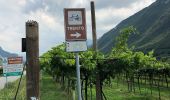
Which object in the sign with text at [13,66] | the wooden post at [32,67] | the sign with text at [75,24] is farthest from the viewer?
the sign with text at [13,66]

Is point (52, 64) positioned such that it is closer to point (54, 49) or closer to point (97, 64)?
point (54, 49)

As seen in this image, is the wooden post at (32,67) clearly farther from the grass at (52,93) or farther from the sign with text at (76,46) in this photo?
the grass at (52,93)

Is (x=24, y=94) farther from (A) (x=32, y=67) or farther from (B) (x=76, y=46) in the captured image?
(B) (x=76, y=46)

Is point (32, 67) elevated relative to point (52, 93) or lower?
elevated

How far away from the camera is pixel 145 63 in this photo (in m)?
17.6

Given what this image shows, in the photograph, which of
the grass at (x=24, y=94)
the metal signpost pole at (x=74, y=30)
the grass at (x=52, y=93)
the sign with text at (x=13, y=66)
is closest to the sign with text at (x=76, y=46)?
the metal signpost pole at (x=74, y=30)

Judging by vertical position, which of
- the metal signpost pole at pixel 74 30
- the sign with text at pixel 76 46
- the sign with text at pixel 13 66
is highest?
the metal signpost pole at pixel 74 30

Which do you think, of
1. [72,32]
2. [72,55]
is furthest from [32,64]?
[72,55]

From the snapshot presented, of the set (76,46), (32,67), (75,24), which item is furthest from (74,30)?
(32,67)

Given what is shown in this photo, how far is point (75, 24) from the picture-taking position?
731cm

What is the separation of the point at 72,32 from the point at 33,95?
148 cm

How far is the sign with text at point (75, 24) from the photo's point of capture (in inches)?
285

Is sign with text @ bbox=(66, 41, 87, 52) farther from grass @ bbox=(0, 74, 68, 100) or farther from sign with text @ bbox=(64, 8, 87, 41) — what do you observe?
grass @ bbox=(0, 74, 68, 100)

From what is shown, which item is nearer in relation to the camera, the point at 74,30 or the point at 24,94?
the point at 74,30
